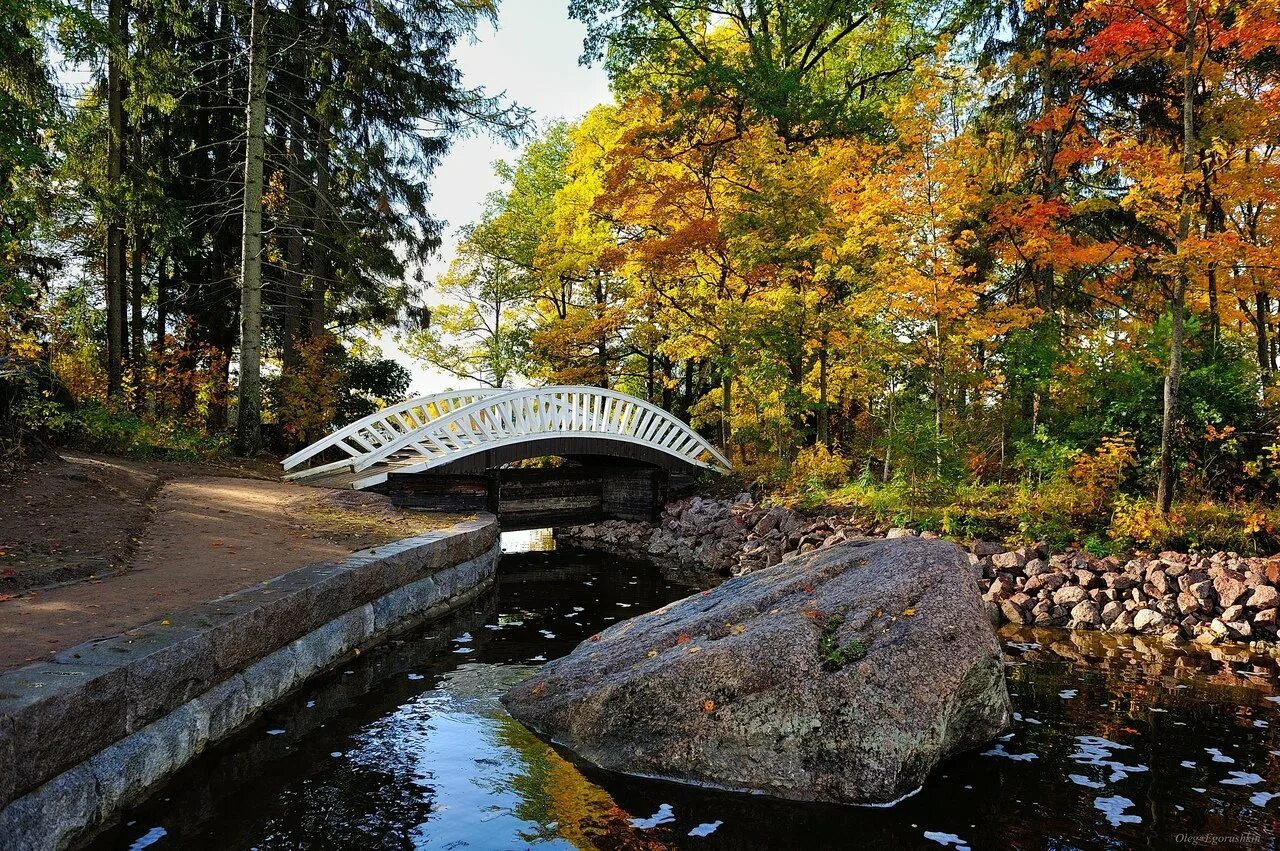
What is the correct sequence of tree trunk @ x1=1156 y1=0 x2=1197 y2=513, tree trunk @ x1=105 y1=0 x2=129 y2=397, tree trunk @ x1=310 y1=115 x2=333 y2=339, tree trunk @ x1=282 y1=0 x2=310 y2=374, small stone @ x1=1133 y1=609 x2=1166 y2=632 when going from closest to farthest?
1. small stone @ x1=1133 y1=609 x2=1166 y2=632
2. tree trunk @ x1=1156 y1=0 x2=1197 y2=513
3. tree trunk @ x1=105 y1=0 x2=129 y2=397
4. tree trunk @ x1=282 y1=0 x2=310 y2=374
5. tree trunk @ x1=310 y1=115 x2=333 y2=339

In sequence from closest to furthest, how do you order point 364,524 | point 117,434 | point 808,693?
point 808,693, point 364,524, point 117,434

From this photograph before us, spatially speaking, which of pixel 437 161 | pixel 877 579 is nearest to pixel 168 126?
pixel 437 161

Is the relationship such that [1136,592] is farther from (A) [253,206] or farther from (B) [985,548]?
(A) [253,206]

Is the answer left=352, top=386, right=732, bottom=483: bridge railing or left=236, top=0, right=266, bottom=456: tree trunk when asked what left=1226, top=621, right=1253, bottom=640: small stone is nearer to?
left=352, top=386, right=732, bottom=483: bridge railing

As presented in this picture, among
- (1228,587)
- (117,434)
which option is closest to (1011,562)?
(1228,587)

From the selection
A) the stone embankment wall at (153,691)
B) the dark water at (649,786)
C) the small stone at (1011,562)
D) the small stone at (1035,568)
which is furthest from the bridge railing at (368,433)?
the small stone at (1035,568)

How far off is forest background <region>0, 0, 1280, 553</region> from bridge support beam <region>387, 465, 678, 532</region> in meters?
2.35

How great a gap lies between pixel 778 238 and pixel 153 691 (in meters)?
13.0

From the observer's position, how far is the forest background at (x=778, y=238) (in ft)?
35.4

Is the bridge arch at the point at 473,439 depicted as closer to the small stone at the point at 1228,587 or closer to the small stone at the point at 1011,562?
the small stone at the point at 1011,562

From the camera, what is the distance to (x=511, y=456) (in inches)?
550

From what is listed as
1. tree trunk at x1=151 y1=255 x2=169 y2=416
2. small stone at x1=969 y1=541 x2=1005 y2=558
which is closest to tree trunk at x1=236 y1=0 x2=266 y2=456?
tree trunk at x1=151 y1=255 x2=169 y2=416

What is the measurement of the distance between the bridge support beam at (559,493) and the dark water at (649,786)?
678cm

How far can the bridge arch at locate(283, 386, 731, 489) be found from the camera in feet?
42.4
